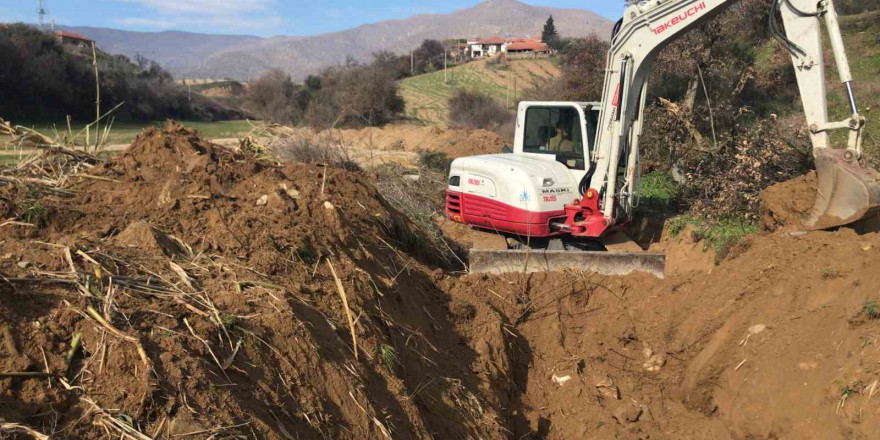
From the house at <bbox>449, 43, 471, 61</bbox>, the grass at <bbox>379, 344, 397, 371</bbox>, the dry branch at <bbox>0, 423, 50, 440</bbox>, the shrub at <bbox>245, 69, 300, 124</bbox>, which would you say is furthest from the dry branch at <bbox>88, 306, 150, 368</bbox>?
the house at <bbox>449, 43, 471, 61</bbox>

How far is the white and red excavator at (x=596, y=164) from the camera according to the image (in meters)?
7.12

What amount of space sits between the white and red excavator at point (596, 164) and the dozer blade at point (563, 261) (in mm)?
12

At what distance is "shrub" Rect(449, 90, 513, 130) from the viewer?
31078 millimetres

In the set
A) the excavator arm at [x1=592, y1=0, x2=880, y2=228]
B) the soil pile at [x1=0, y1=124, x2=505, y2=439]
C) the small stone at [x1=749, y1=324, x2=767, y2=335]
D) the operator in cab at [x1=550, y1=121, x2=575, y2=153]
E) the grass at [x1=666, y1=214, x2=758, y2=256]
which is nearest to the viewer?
the soil pile at [x1=0, y1=124, x2=505, y2=439]

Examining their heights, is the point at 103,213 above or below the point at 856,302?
above

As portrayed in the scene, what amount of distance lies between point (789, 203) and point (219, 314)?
6.65m

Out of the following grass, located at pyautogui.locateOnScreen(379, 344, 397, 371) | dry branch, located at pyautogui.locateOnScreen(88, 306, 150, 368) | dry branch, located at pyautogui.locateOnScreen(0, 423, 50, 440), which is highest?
dry branch, located at pyautogui.locateOnScreen(88, 306, 150, 368)

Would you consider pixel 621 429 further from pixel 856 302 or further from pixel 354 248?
pixel 354 248

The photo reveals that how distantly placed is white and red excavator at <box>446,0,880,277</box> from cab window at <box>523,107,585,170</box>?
0.01 m

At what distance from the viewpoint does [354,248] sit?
6.39 meters

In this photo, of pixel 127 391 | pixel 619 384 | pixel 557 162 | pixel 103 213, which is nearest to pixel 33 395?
pixel 127 391

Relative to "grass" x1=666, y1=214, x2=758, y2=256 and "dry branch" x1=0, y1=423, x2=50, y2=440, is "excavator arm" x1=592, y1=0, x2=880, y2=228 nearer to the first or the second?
"grass" x1=666, y1=214, x2=758, y2=256

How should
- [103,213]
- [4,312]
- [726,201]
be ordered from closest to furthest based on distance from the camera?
[4,312] < [103,213] < [726,201]

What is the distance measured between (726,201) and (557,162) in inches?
119
